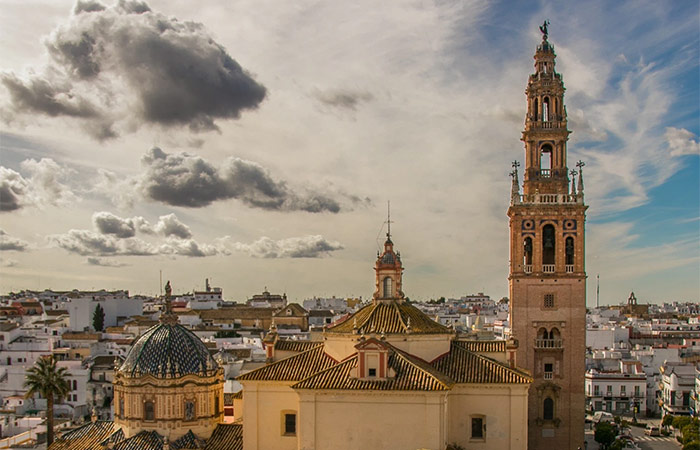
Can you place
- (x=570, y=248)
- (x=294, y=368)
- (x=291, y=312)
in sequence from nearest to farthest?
(x=294, y=368) < (x=570, y=248) < (x=291, y=312)

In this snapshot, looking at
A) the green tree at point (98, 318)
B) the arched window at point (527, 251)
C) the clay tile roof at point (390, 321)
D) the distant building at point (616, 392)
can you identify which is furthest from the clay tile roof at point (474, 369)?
the green tree at point (98, 318)

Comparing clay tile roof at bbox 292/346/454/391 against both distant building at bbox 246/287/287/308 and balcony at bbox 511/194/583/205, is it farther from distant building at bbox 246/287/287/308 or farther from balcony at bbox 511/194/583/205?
distant building at bbox 246/287/287/308

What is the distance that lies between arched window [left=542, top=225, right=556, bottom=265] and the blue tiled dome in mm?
18415

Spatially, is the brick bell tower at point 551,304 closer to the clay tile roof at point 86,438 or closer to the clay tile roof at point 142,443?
the clay tile roof at point 142,443

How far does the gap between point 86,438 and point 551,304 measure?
78.7 feet

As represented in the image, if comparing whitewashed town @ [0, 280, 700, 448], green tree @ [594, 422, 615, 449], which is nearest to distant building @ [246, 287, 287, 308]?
whitewashed town @ [0, 280, 700, 448]

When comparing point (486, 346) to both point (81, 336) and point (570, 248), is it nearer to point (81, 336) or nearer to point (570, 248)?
point (570, 248)

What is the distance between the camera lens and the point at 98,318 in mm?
95250

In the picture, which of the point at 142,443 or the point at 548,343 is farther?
the point at 548,343

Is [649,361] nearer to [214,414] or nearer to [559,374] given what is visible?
[559,374]

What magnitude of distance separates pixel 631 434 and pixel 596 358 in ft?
58.1

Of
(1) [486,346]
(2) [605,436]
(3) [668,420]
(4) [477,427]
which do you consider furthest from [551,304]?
(3) [668,420]

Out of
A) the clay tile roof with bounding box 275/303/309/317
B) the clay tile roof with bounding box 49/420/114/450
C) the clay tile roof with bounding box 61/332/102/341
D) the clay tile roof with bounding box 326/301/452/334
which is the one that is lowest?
the clay tile roof with bounding box 49/420/114/450

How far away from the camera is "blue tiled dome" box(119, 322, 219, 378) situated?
32.7 m
